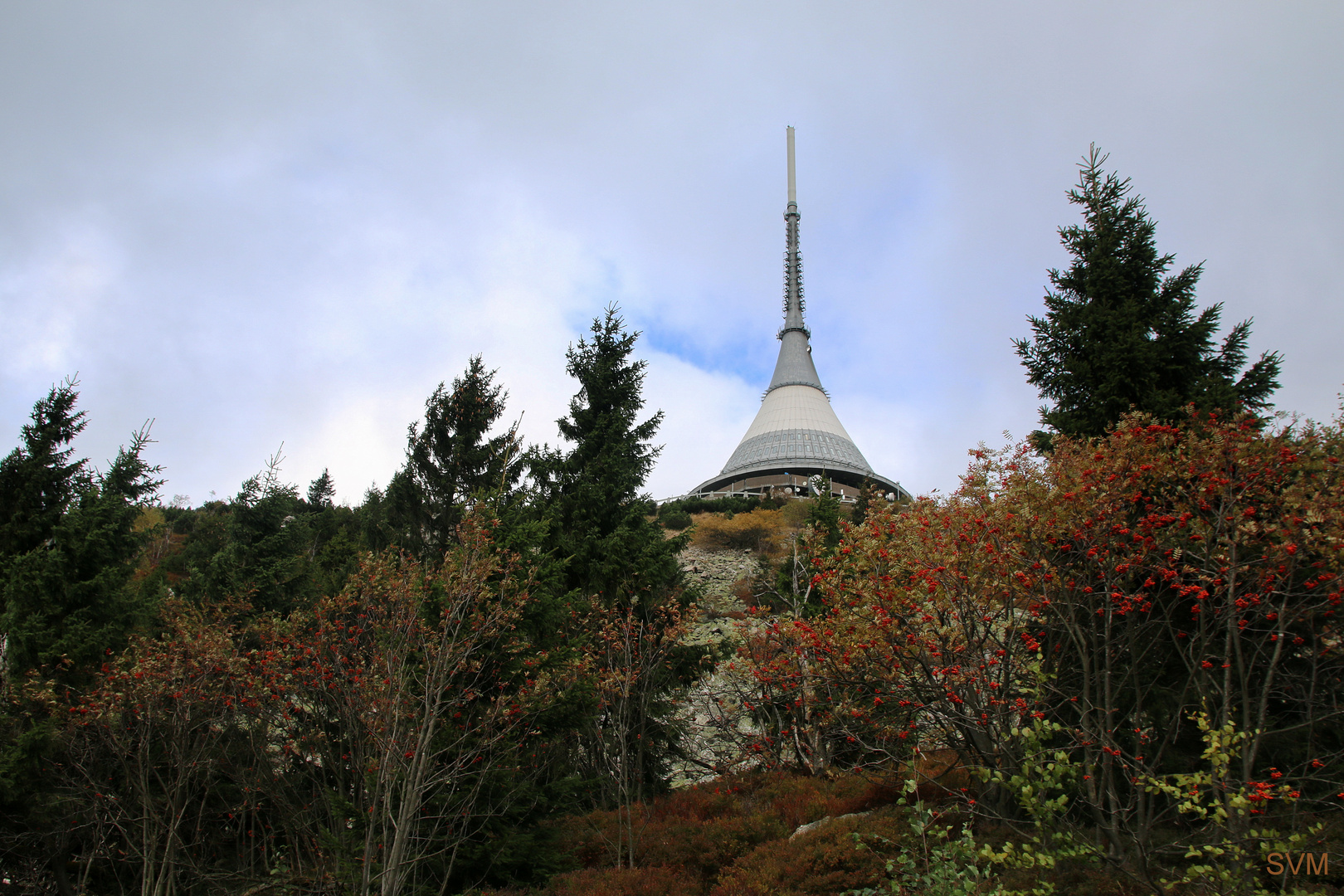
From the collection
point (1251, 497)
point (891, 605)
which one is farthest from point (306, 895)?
point (1251, 497)

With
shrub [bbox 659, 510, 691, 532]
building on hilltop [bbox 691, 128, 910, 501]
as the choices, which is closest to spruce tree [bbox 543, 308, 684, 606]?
shrub [bbox 659, 510, 691, 532]

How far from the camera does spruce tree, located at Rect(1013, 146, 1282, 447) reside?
328 inches

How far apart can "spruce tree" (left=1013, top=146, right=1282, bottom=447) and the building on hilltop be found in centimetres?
3490

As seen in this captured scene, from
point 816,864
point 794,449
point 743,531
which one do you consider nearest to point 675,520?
point 743,531

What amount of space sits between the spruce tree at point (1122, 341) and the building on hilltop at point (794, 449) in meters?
34.9

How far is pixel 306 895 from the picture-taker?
694 centimetres

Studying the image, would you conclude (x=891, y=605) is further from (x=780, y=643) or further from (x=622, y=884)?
(x=622, y=884)

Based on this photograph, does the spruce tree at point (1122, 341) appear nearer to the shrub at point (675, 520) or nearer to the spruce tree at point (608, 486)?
the spruce tree at point (608, 486)

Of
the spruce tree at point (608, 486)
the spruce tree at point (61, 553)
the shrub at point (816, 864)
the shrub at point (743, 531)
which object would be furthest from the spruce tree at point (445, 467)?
the shrub at point (743, 531)

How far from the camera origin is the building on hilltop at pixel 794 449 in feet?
161

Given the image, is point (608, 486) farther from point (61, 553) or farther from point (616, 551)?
point (61, 553)

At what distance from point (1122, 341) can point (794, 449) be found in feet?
137

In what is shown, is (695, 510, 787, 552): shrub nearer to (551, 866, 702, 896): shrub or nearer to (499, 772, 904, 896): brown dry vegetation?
(499, 772, 904, 896): brown dry vegetation

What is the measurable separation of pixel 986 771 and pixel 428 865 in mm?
5531
